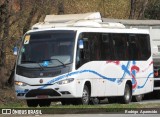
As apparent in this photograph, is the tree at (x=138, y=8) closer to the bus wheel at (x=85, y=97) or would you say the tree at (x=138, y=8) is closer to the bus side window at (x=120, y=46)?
the bus side window at (x=120, y=46)

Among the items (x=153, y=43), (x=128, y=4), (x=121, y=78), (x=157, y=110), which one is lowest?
(x=157, y=110)

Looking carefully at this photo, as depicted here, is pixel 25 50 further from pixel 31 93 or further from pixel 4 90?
pixel 4 90

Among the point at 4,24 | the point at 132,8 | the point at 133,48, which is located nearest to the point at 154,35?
the point at 133,48

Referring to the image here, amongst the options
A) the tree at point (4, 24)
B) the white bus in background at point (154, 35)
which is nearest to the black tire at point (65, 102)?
the white bus in background at point (154, 35)

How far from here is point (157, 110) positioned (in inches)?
634

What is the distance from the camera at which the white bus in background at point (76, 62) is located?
22062mm

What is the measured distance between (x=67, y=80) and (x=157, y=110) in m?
6.37

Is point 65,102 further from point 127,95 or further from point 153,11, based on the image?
point 153,11

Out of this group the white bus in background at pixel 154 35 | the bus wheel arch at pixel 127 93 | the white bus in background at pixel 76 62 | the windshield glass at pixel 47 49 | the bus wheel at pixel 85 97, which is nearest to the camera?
the white bus in background at pixel 76 62

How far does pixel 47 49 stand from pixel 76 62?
4.04 ft

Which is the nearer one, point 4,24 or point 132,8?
point 4,24

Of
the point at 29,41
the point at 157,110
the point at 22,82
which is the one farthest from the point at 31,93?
the point at 157,110

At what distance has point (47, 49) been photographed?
22.5 meters

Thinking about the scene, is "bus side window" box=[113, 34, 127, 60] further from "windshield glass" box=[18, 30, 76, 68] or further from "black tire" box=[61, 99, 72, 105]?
"windshield glass" box=[18, 30, 76, 68]
